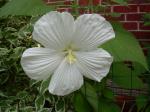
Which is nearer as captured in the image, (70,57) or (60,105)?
A: (70,57)

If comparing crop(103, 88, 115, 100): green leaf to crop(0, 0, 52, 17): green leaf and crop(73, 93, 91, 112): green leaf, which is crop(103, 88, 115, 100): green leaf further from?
crop(0, 0, 52, 17): green leaf

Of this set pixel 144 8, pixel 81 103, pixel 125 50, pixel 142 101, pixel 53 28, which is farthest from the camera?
pixel 144 8

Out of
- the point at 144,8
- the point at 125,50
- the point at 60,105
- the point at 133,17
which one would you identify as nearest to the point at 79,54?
the point at 125,50

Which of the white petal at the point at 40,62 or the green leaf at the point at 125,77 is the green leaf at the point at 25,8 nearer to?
the white petal at the point at 40,62

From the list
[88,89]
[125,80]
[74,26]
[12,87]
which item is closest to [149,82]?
[125,80]

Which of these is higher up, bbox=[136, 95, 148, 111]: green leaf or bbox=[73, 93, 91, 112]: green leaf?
bbox=[73, 93, 91, 112]: green leaf

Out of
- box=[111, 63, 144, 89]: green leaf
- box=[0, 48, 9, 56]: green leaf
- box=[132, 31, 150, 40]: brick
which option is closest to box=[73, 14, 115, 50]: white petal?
box=[111, 63, 144, 89]: green leaf

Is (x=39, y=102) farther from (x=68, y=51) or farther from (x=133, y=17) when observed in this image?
(x=133, y=17)

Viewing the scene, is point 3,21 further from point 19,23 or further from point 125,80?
point 125,80
